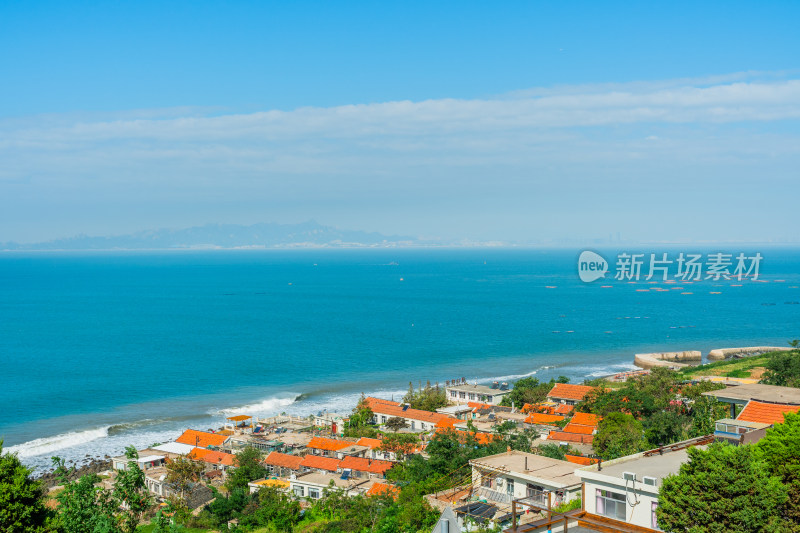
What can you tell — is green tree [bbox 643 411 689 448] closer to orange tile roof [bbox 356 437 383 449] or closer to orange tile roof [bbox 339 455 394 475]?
orange tile roof [bbox 339 455 394 475]

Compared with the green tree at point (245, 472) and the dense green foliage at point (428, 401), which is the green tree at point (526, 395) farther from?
the green tree at point (245, 472)

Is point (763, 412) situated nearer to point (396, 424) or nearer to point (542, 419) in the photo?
point (542, 419)

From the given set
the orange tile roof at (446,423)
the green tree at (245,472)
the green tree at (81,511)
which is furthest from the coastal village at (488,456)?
the green tree at (81,511)

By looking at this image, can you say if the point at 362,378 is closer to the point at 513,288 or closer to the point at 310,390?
the point at 310,390

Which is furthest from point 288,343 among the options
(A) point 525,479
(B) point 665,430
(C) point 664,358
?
(A) point 525,479

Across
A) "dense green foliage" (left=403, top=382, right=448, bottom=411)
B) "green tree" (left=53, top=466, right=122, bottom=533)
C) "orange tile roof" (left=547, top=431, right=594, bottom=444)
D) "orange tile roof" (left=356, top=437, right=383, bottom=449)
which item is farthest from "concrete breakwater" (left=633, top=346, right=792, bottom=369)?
"green tree" (left=53, top=466, right=122, bottom=533)

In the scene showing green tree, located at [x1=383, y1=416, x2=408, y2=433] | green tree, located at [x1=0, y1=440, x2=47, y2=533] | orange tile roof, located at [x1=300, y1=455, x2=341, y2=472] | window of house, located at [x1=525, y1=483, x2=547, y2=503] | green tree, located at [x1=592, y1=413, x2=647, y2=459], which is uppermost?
green tree, located at [x1=0, y1=440, x2=47, y2=533]
